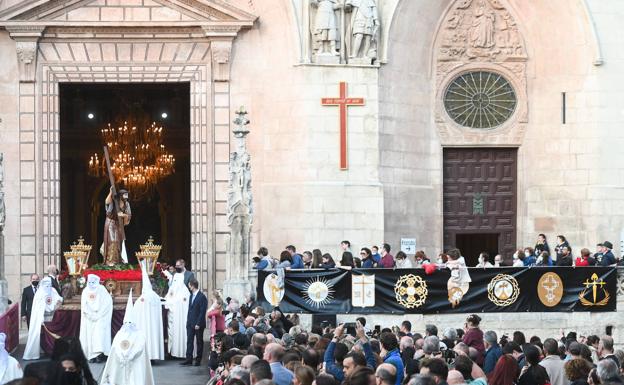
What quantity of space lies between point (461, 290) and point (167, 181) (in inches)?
666

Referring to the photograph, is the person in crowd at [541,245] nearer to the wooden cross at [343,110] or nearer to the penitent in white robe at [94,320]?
the wooden cross at [343,110]

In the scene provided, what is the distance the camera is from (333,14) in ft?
94.2

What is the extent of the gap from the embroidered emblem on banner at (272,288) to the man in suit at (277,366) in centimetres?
1009

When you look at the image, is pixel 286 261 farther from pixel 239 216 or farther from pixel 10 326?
pixel 10 326

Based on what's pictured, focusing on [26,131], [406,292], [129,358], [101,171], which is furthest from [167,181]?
[129,358]

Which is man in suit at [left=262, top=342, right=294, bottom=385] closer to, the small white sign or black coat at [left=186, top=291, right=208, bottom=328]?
black coat at [left=186, top=291, right=208, bottom=328]

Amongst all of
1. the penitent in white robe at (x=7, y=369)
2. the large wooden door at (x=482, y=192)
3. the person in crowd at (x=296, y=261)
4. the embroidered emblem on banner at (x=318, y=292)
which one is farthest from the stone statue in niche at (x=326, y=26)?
the penitent in white robe at (x=7, y=369)

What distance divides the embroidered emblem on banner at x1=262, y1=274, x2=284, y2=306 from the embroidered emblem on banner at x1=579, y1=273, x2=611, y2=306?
19.2 ft

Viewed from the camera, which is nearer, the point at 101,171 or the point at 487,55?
the point at 487,55

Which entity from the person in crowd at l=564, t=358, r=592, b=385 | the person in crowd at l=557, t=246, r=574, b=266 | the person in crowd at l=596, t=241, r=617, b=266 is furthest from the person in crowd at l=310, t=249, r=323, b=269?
the person in crowd at l=564, t=358, r=592, b=385

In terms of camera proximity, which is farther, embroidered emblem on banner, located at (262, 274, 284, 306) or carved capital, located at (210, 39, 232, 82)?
carved capital, located at (210, 39, 232, 82)

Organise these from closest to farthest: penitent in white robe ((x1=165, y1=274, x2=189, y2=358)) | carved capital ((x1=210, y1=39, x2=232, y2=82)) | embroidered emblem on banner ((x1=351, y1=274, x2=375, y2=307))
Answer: penitent in white robe ((x1=165, y1=274, x2=189, y2=358)), embroidered emblem on banner ((x1=351, y1=274, x2=375, y2=307)), carved capital ((x1=210, y1=39, x2=232, y2=82))

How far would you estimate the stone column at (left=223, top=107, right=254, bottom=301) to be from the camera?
81.1 feet

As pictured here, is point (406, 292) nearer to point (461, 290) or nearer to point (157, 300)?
point (461, 290)
